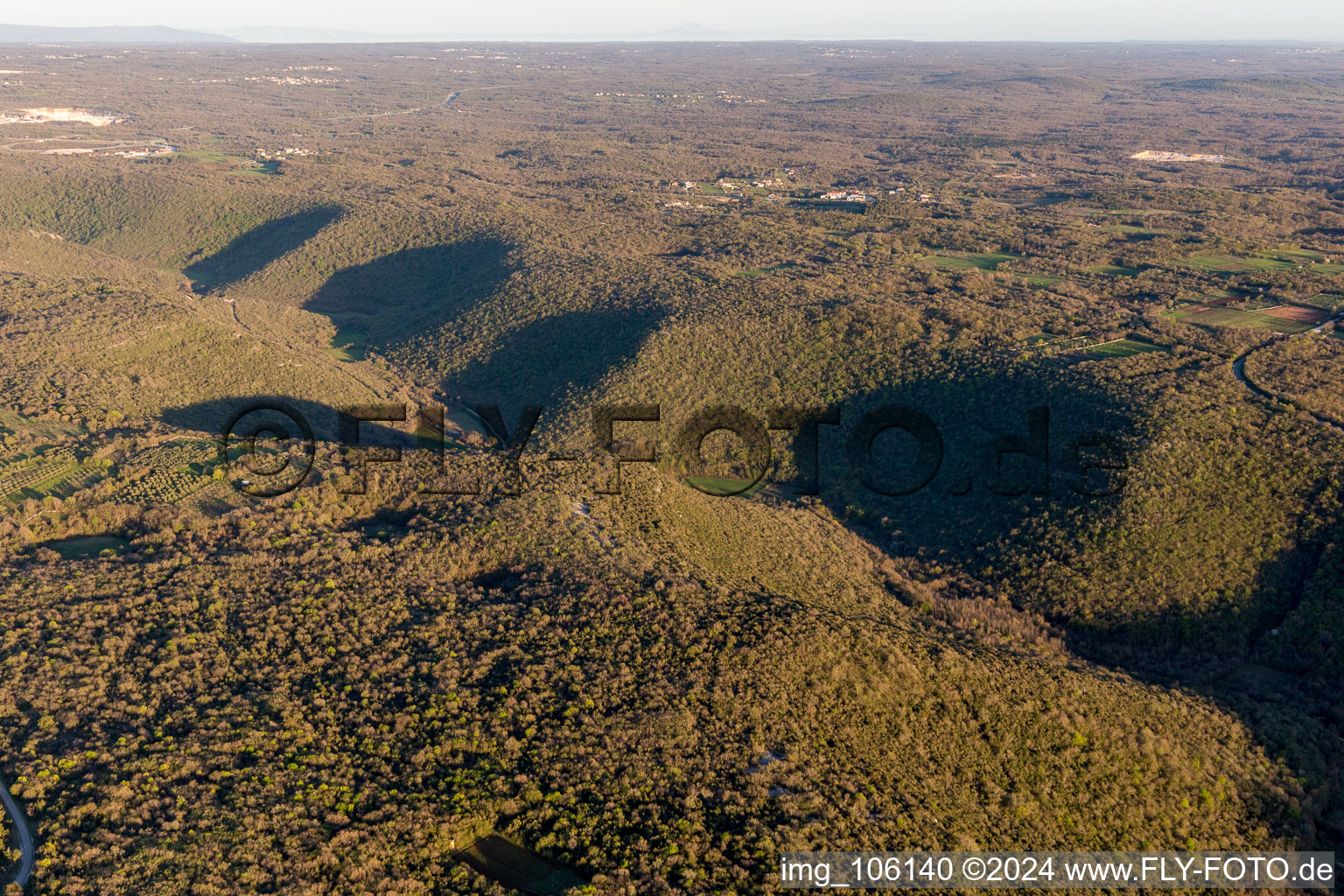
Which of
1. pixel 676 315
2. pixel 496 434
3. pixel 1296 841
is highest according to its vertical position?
pixel 676 315

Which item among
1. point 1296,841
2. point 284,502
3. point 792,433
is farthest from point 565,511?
point 1296,841

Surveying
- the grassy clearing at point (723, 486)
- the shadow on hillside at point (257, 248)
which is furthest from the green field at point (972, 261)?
the shadow on hillside at point (257, 248)

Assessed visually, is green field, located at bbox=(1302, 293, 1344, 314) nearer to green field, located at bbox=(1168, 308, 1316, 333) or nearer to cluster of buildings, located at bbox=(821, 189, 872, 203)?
green field, located at bbox=(1168, 308, 1316, 333)

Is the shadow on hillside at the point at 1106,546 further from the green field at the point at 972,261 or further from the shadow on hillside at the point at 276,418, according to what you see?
the green field at the point at 972,261

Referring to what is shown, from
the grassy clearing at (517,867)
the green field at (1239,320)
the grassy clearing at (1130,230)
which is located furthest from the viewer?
the grassy clearing at (1130,230)

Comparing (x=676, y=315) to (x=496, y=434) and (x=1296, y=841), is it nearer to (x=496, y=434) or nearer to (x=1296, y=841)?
(x=496, y=434)

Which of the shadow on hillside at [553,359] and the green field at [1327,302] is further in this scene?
the green field at [1327,302]

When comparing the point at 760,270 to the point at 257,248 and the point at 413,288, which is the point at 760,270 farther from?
the point at 257,248
